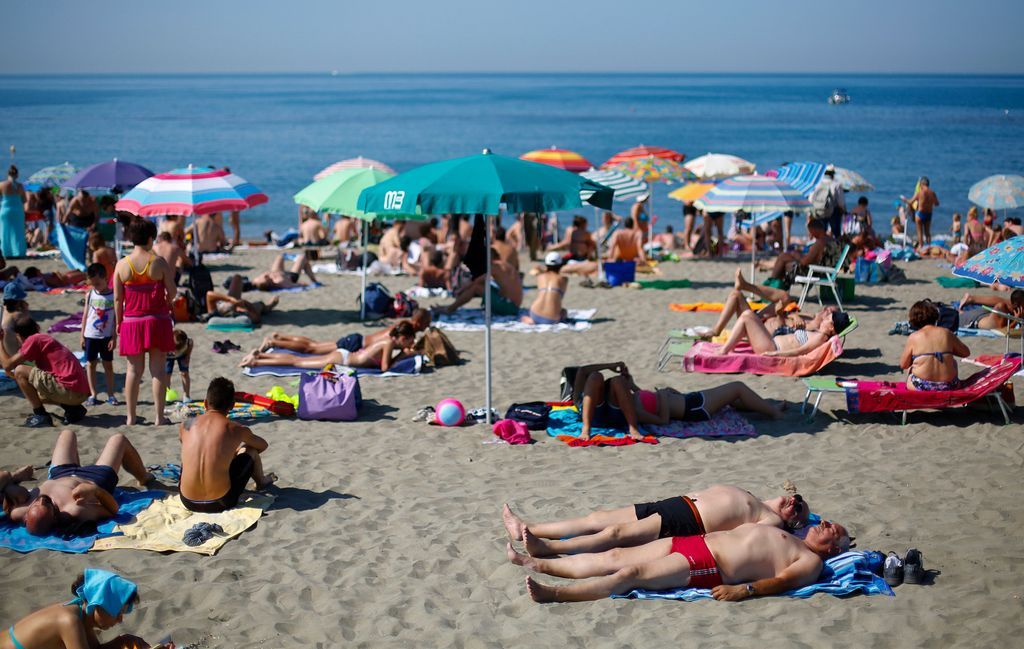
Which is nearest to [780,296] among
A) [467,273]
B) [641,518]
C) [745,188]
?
[745,188]

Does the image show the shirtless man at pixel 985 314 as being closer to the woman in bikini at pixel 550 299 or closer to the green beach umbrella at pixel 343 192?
the woman in bikini at pixel 550 299

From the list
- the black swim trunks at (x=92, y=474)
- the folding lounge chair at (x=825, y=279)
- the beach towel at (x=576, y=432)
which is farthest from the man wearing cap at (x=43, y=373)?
the folding lounge chair at (x=825, y=279)

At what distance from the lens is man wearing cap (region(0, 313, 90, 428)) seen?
7371 millimetres

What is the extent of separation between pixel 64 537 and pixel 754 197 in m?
9.25

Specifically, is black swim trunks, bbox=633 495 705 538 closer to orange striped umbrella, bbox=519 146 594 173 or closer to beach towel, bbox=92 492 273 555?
beach towel, bbox=92 492 273 555

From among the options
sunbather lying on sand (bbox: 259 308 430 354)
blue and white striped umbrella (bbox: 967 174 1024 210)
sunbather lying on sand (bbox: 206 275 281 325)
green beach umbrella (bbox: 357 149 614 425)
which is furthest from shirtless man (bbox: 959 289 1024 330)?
sunbather lying on sand (bbox: 206 275 281 325)

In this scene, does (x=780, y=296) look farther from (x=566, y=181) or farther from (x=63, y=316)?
(x=63, y=316)

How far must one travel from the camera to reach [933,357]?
24.7ft

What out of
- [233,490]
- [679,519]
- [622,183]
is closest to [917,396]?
[679,519]

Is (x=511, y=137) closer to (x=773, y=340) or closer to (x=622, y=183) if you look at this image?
(x=622, y=183)

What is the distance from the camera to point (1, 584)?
4.91m

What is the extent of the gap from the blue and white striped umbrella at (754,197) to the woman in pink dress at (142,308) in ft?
23.2

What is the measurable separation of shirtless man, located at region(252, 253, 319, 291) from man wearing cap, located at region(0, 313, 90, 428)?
5.94 metres

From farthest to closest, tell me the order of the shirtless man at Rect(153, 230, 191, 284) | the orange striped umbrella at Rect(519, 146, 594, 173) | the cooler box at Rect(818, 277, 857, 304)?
the orange striped umbrella at Rect(519, 146, 594, 173) < the cooler box at Rect(818, 277, 857, 304) < the shirtless man at Rect(153, 230, 191, 284)
